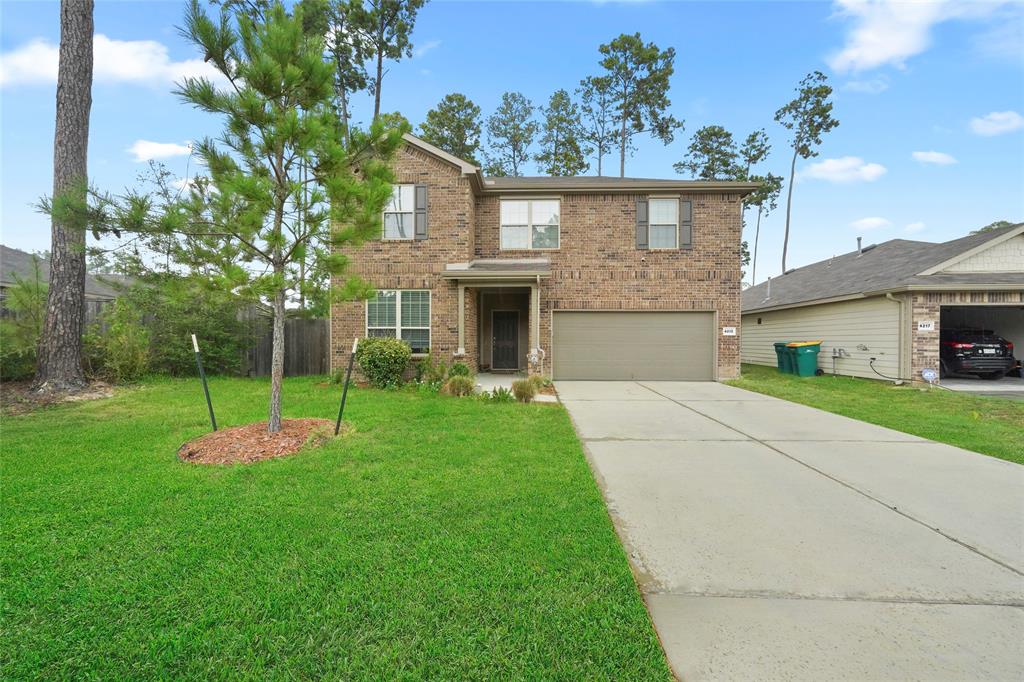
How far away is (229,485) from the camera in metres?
3.75

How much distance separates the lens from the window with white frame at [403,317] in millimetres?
10938

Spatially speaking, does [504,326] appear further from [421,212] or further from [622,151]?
[622,151]

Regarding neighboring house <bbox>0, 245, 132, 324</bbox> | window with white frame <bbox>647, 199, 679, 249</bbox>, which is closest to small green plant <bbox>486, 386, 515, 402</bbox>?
window with white frame <bbox>647, 199, 679, 249</bbox>

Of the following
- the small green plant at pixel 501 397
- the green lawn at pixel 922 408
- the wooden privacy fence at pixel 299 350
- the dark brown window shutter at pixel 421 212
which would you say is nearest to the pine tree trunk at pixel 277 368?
the small green plant at pixel 501 397

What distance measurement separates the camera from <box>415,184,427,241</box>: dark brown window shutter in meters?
11.0

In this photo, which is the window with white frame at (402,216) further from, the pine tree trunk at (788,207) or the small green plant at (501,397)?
the pine tree trunk at (788,207)

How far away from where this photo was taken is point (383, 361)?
31.8 feet

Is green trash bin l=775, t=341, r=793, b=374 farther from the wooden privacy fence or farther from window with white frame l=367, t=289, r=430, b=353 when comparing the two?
the wooden privacy fence

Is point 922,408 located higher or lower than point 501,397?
lower

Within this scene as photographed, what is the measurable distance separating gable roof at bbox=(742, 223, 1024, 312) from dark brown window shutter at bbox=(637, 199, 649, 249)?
6.35 meters

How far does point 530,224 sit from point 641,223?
3093mm

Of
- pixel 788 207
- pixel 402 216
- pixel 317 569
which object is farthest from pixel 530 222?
pixel 788 207

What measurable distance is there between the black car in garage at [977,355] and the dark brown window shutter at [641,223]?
→ 971 cm

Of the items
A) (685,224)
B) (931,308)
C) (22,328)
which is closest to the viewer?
(22,328)
